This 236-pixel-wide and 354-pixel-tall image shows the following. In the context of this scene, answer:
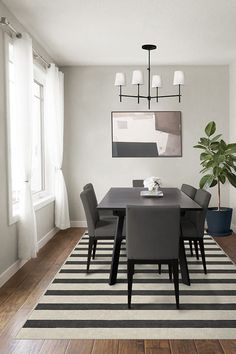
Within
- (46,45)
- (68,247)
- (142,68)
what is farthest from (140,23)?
(68,247)

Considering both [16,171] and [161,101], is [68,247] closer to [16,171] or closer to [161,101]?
[16,171]

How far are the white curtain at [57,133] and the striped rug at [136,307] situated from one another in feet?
6.06

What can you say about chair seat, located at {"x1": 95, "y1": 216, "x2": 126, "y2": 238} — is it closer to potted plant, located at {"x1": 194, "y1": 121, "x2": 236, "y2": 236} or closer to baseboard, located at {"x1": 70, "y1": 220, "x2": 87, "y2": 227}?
potted plant, located at {"x1": 194, "y1": 121, "x2": 236, "y2": 236}

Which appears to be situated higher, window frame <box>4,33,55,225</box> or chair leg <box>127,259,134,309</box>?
window frame <box>4,33,55,225</box>

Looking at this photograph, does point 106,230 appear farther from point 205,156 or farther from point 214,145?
point 214,145

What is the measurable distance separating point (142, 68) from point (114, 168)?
1683 millimetres

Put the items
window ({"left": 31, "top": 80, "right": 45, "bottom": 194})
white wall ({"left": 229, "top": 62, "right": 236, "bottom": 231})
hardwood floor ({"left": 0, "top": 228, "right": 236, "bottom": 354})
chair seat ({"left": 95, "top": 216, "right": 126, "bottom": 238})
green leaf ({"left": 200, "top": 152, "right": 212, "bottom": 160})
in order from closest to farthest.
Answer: hardwood floor ({"left": 0, "top": 228, "right": 236, "bottom": 354}), chair seat ({"left": 95, "top": 216, "right": 126, "bottom": 238}), window ({"left": 31, "top": 80, "right": 45, "bottom": 194}), green leaf ({"left": 200, "top": 152, "right": 212, "bottom": 160}), white wall ({"left": 229, "top": 62, "right": 236, "bottom": 231})

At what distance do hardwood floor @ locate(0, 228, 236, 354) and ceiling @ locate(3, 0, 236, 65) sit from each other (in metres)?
2.64

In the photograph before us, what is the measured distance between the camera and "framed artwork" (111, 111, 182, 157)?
5.98 meters

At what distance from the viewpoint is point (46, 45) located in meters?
4.88

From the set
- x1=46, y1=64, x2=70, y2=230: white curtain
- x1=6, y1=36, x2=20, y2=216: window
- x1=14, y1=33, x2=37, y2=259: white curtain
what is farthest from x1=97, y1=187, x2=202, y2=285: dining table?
x1=46, y1=64, x2=70, y2=230: white curtain

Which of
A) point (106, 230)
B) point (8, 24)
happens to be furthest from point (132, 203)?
point (8, 24)

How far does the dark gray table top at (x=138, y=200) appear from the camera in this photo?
10.6 feet

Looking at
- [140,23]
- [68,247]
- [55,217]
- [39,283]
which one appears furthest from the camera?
[55,217]
